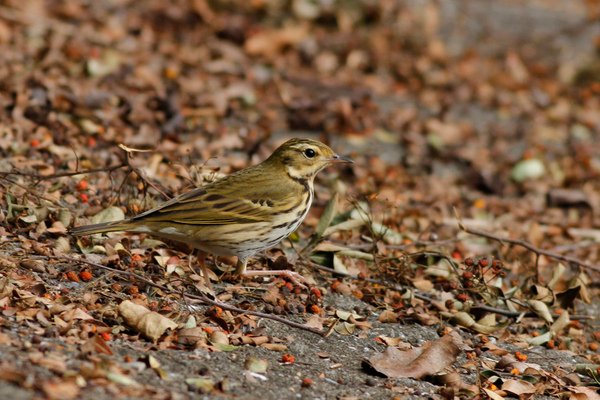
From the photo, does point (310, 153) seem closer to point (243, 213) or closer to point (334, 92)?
point (243, 213)

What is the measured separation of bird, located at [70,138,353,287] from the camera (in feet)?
22.8

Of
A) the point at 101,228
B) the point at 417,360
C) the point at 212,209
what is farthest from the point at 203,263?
the point at 417,360

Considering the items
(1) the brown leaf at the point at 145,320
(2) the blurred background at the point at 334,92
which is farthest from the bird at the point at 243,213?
(2) the blurred background at the point at 334,92

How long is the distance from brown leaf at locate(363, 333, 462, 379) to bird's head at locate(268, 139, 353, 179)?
1.82 m

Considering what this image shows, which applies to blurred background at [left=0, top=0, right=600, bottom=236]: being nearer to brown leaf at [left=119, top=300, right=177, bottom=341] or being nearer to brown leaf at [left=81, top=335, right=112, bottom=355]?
brown leaf at [left=119, top=300, right=177, bottom=341]

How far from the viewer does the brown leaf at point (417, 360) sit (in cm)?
640

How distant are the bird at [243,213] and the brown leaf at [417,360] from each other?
3.85 feet

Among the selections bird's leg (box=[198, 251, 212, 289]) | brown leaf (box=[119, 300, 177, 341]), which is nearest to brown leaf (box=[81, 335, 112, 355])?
brown leaf (box=[119, 300, 177, 341])

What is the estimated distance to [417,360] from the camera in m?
6.55

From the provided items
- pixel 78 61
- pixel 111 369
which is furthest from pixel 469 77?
pixel 111 369

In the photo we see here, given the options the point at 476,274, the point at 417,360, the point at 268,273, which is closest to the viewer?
the point at 417,360

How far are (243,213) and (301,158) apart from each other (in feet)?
2.74

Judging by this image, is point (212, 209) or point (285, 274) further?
point (285, 274)

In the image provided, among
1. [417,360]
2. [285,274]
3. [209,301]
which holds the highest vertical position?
[209,301]
